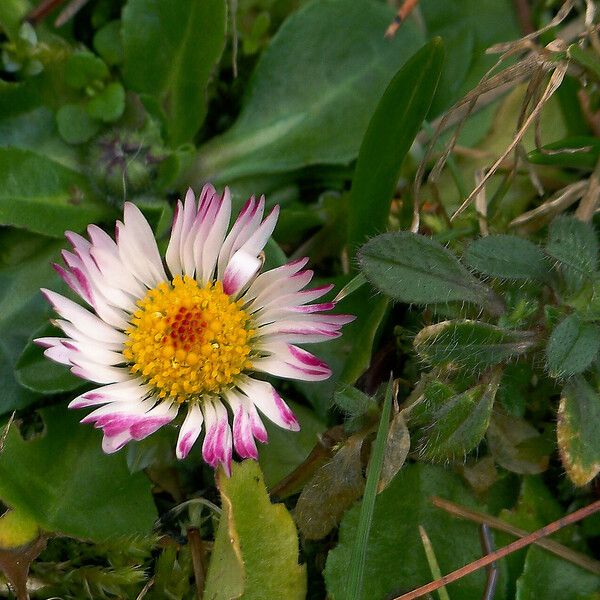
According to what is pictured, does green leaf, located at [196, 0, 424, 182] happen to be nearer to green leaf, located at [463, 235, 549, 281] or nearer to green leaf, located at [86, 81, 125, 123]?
green leaf, located at [86, 81, 125, 123]

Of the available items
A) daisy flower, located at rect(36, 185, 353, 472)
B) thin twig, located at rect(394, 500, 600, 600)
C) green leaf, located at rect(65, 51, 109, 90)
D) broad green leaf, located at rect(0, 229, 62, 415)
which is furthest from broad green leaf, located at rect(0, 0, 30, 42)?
thin twig, located at rect(394, 500, 600, 600)

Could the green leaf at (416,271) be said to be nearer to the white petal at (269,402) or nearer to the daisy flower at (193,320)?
the daisy flower at (193,320)

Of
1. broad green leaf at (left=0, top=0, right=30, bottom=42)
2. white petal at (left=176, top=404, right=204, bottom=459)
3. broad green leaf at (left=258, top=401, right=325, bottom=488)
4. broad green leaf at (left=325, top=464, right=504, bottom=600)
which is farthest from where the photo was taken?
broad green leaf at (left=0, top=0, right=30, bottom=42)

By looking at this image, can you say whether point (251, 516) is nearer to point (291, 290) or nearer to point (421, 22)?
point (291, 290)

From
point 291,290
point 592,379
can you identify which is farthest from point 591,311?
point 291,290

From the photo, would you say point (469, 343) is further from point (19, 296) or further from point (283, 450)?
point (19, 296)

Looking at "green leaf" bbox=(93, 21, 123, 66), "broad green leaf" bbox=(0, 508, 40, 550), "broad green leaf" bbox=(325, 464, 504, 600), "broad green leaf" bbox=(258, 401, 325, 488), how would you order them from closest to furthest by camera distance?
1. "broad green leaf" bbox=(0, 508, 40, 550)
2. "broad green leaf" bbox=(325, 464, 504, 600)
3. "broad green leaf" bbox=(258, 401, 325, 488)
4. "green leaf" bbox=(93, 21, 123, 66)

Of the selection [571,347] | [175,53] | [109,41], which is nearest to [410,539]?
[571,347]
